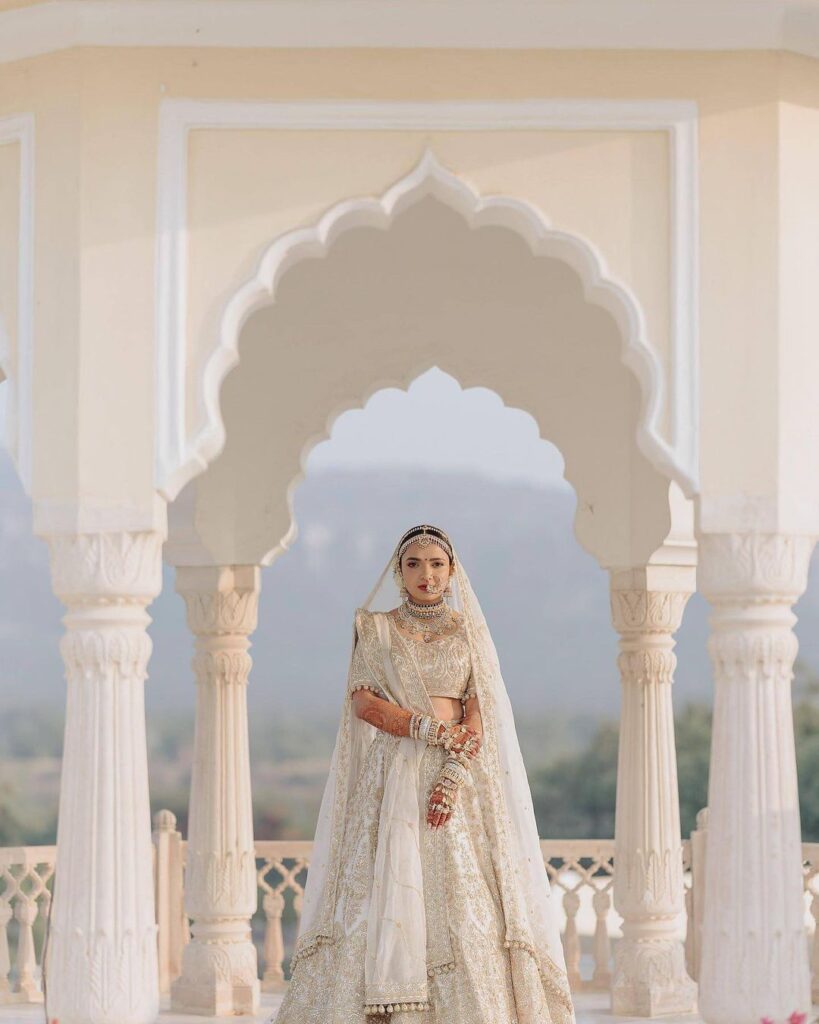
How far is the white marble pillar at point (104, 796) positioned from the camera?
575 cm

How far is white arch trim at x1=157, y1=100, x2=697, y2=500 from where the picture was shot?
596 cm

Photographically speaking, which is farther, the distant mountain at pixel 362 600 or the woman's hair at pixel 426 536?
the distant mountain at pixel 362 600

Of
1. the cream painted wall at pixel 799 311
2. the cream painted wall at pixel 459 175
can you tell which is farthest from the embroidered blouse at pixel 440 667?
the cream painted wall at pixel 799 311

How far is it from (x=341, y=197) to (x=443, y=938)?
234 cm

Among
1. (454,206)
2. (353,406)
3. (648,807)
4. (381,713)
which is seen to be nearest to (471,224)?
(454,206)

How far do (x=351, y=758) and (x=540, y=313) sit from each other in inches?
104

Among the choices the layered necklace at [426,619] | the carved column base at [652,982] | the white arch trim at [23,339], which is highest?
the white arch trim at [23,339]

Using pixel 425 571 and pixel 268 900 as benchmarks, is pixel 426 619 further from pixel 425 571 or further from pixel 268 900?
pixel 268 900

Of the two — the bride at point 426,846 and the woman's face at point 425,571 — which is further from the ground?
the woman's face at point 425,571

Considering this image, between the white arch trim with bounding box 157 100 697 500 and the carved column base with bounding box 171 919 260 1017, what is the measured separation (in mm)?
3023

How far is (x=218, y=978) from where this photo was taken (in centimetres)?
825

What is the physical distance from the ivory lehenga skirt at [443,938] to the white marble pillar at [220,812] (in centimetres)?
208

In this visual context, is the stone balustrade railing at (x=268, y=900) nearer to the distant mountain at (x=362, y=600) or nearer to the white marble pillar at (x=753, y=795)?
the white marble pillar at (x=753, y=795)

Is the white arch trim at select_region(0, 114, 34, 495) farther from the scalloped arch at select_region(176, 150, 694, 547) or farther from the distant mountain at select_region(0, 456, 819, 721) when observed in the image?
the distant mountain at select_region(0, 456, 819, 721)
